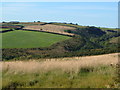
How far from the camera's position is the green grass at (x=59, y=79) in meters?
6.42

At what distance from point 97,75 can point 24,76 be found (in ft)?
8.31

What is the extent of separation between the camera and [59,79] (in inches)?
277

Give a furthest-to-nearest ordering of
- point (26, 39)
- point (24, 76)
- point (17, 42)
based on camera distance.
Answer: point (26, 39), point (17, 42), point (24, 76)

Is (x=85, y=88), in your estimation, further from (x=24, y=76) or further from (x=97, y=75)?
(x=24, y=76)

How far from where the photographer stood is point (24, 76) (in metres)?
7.54

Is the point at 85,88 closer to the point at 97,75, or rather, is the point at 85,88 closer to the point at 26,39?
the point at 97,75

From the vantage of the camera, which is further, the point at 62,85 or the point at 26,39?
the point at 26,39

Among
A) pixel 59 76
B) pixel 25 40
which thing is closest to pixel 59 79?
pixel 59 76

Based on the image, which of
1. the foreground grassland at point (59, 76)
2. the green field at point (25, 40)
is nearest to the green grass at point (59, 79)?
the foreground grassland at point (59, 76)

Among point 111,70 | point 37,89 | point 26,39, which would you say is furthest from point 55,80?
point 26,39

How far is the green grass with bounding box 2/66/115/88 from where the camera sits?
21.1ft

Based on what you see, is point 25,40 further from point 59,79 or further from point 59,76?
point 59,79

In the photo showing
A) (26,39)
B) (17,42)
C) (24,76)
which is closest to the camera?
(24,76)

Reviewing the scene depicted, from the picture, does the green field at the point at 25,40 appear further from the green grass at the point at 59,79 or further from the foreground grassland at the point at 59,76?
the green grass at the point at 59,79
